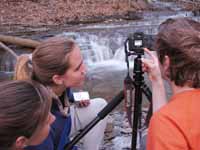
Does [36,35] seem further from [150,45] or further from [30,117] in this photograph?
[30,117]

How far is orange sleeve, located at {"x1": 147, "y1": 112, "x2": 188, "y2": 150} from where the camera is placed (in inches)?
56.1

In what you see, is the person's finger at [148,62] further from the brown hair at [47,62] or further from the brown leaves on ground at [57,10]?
the brown leaves on ground at [57,10]

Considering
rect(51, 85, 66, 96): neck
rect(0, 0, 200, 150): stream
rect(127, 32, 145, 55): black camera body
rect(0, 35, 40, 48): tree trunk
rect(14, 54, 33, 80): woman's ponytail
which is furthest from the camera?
rect(0, 35, 40, 48): tree trunk

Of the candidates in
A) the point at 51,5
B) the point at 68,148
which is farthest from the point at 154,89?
the point at 51,5

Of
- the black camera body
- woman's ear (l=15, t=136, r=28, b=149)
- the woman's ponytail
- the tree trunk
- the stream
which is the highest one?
the black camera body

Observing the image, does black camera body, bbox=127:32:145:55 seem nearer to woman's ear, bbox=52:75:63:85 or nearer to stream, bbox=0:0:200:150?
woman's ear, bbox=52:75:63:85

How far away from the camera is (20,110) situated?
1.41m

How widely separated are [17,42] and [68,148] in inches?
195

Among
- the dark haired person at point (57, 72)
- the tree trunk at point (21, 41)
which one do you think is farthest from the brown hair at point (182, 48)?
the tree trunk at point (21, 41)

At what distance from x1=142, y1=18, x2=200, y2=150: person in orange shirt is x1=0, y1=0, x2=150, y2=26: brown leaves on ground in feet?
31.2

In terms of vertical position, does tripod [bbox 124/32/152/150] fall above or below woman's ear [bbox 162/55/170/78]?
below

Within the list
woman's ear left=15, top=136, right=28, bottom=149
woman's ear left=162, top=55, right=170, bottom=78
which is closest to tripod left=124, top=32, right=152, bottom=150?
woman's ear left=162, top=55, right=170, bottom=78

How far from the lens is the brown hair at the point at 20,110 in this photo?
1.39 m

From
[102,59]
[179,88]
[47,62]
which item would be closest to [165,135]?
[179,88]
